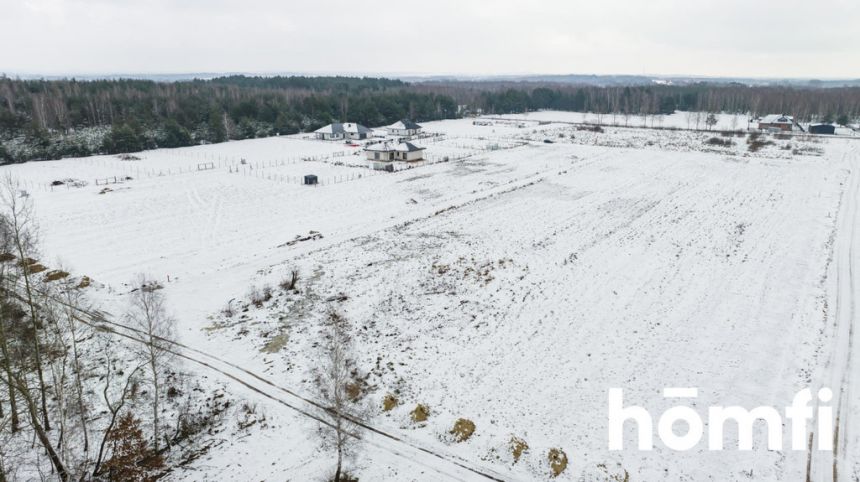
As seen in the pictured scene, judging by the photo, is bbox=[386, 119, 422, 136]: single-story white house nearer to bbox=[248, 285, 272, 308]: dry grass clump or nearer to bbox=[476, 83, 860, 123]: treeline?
bbox=[476, 83, 860, 123]: treeline

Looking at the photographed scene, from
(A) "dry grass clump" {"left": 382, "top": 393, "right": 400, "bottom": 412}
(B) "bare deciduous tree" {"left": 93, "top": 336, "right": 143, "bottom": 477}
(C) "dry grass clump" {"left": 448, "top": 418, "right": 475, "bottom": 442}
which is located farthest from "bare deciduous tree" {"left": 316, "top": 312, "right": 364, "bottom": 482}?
(B) "bare deciduous tree" {"left": 93, "top": 336, "right": 143, "bottom": 477}

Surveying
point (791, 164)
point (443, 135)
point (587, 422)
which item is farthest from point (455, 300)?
point (443, 135)

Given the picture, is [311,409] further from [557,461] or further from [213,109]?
[213,109]

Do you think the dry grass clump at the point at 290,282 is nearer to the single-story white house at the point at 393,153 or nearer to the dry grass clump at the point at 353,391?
the dry grass clump at the point at 353,391

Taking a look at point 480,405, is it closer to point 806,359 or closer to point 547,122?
point 806,359

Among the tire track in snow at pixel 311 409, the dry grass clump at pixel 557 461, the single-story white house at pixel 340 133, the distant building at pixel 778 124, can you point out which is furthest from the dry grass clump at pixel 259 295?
the distant building at pixel 778 124
